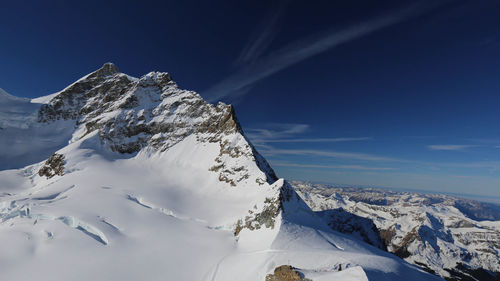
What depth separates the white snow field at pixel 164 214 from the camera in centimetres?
2498

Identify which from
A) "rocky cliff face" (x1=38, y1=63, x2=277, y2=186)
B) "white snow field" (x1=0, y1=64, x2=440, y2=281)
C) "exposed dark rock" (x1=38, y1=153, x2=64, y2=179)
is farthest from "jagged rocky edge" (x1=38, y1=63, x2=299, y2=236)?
"exposed dark rock" (x1=38, y1=153, x2=64, y2=179)

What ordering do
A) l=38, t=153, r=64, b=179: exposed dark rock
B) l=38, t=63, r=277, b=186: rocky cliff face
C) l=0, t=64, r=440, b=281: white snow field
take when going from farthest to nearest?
l=38, t=63, r=277, b=186: rocky cliff face → l=38, t=153, r=64, b=179: exposed dark rock → l=0, t=64, r=440, b=281: white snow field

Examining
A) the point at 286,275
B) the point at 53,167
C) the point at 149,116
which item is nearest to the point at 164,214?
the point at 286,275

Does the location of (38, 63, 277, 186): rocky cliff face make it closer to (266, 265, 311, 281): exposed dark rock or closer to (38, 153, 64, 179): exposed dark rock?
(38, 153, 64, 179): exposed dark rock

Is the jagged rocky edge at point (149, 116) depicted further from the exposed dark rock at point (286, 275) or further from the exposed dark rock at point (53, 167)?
the exposed dark rock at point (286, 275)

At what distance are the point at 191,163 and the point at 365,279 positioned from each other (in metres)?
59.0

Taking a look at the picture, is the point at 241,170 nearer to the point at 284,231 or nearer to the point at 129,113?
the point at 284,231

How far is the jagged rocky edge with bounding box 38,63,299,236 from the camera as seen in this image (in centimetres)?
6091

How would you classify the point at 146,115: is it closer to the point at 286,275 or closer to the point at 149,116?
the point at 149,116

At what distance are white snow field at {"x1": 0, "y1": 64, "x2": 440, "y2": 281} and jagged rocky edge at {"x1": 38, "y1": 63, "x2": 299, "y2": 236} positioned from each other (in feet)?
1.69

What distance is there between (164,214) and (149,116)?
58.1m

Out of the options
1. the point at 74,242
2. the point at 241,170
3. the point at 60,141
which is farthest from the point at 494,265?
the point at 60,141

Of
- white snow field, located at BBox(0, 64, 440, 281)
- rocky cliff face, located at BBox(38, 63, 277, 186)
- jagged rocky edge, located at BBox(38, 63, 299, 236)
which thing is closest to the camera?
white snow field, located at BBox(0, 64, 440, 281)

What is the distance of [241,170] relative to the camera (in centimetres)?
5453
